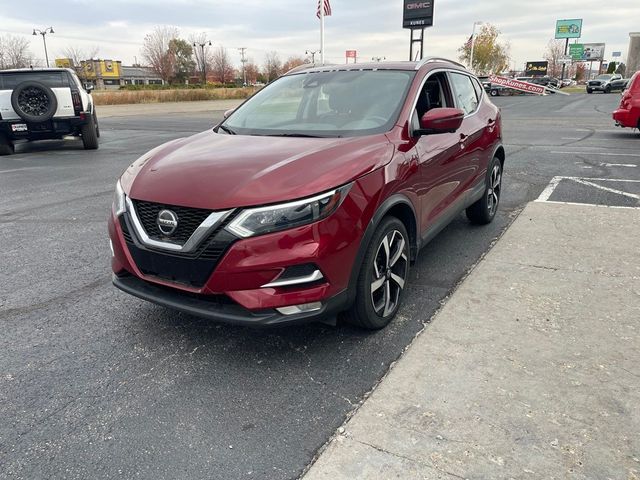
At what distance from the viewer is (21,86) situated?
10664 millimetres

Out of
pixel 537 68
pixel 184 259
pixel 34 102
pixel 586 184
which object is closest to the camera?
pixel 184 259

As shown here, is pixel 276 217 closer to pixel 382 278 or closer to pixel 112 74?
pixel 382 278

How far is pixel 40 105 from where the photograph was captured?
1098 cm

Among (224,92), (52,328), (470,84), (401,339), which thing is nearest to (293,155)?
(401,339)

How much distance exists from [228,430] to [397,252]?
160cm

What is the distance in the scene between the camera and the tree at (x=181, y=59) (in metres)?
82.9

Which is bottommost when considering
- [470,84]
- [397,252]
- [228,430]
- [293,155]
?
[228,430]

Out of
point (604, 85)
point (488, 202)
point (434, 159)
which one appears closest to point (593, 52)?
point (604, 85)

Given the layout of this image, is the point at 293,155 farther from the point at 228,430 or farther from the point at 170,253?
the point at 228,430

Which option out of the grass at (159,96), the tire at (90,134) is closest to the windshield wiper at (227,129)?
the tire at (90,134)

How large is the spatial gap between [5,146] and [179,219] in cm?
1115

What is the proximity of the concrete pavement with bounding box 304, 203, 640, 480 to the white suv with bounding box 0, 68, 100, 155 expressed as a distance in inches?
410

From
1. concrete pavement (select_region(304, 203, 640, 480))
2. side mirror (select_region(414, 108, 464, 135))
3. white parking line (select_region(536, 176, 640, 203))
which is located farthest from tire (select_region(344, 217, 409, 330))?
white parking line (select_region(536, 176, 640, 203))

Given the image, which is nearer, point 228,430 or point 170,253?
point 228,430
